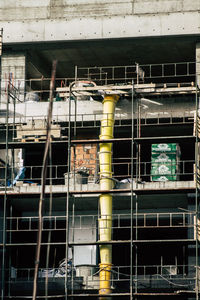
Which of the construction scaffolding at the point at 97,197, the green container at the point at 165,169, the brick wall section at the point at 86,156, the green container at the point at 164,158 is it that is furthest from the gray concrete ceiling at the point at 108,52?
the green container at the point at 165,169

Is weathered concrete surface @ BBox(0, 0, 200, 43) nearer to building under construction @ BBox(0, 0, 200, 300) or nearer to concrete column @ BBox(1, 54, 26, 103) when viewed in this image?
building under construction @ BBox(0, 0, 200, 300)

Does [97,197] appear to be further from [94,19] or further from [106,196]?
[94,19]

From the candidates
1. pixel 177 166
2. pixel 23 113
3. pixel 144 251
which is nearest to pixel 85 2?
pixel 23 113

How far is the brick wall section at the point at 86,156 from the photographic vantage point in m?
42.9

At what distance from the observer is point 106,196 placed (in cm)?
4072

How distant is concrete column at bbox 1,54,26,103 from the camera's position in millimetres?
43688

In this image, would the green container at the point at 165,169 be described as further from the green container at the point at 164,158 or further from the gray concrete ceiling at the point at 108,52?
the gray concrete ceiling at the point at 108,52

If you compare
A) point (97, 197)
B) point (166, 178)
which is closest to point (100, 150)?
point (97, 197)

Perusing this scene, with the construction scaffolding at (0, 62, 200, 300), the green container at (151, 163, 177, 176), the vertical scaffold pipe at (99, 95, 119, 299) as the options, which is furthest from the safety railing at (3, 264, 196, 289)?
the green container at (151, 163, 177, 176)

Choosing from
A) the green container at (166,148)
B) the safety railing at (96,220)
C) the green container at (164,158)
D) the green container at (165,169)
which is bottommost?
the safety railing at (96,220)

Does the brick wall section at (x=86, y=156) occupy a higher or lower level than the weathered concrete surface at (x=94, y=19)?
lower

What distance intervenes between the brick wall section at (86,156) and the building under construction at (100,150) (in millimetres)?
66

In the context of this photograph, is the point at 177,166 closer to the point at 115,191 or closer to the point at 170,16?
the point at 115,191

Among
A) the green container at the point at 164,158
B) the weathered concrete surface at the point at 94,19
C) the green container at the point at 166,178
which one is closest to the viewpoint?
the green container at the point at 166,178
